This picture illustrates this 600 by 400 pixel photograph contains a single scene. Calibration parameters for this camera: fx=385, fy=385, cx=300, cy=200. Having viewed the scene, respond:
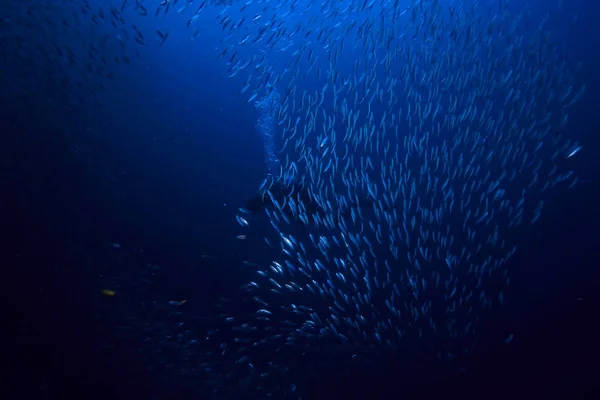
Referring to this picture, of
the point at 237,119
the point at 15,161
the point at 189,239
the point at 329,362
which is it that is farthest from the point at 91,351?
the point at 237,119

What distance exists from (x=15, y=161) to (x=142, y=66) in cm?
446

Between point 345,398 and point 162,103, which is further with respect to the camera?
point 345,398

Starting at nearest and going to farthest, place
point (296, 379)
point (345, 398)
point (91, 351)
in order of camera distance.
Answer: point (91, 351) → point (296, 379) → point (345, 398)

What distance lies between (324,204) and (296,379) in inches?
292

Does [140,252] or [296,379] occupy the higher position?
[140,252]

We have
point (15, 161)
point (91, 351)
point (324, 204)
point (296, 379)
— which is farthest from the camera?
point (296, 379)

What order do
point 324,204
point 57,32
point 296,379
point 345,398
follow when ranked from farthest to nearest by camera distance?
point 345,398 < point 296,379 < point 57,32 < point 324,204

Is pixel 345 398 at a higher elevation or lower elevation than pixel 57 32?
lower

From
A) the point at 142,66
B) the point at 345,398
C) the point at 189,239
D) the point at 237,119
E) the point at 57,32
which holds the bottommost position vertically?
the point at 345,398

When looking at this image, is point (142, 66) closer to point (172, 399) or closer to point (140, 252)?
point (140, 252)

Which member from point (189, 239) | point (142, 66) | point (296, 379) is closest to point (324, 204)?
point (189, 239)

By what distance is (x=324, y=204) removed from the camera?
737 centimetres

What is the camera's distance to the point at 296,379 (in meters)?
12.2

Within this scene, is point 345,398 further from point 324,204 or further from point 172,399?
point 324,204
